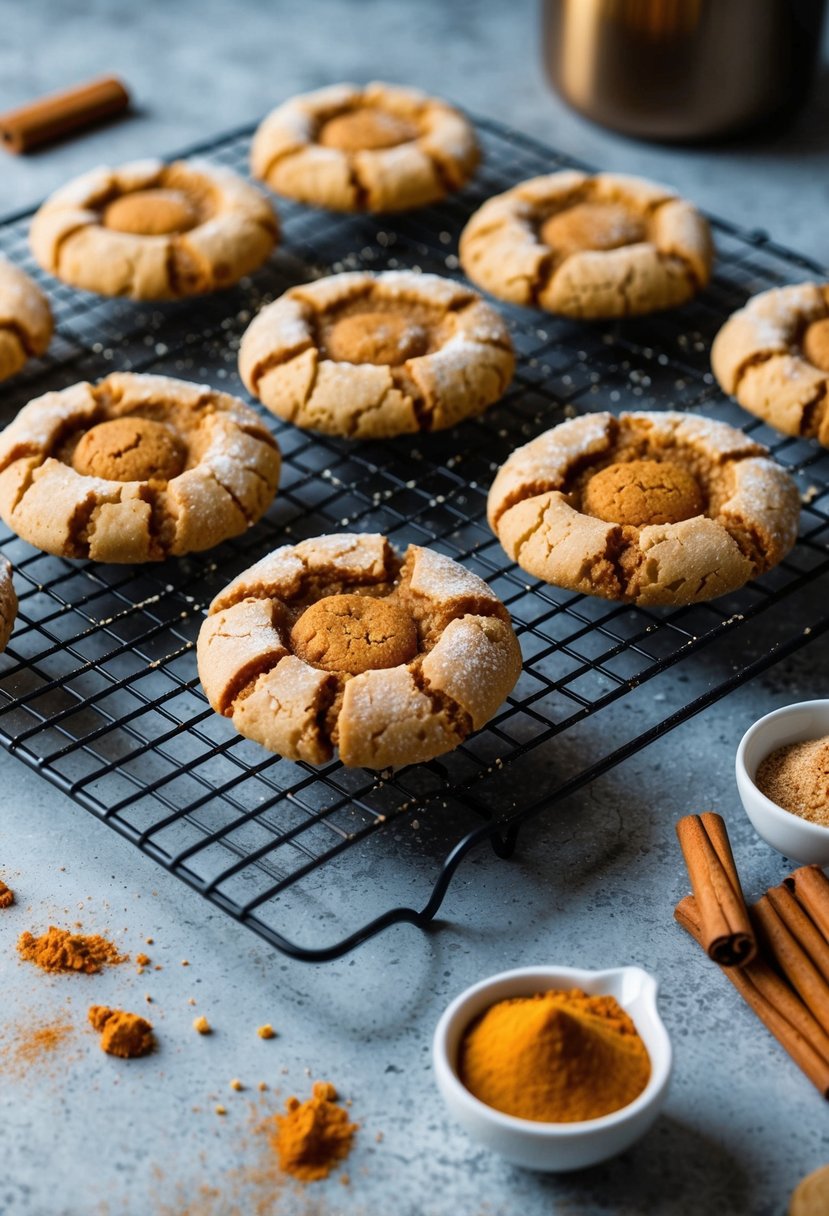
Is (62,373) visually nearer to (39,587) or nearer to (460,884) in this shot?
(39,587)

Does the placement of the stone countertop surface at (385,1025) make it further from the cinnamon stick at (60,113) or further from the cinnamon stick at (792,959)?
the cinnamon stick at (60,113)

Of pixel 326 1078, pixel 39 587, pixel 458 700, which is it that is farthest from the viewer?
pixel 39 587

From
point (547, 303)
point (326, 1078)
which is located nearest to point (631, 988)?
point (326, 1078)

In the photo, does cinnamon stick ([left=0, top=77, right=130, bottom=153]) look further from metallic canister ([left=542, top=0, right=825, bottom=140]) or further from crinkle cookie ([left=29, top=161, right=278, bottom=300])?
metallic canister ([left=542, top=0, right=825, bottom=140])

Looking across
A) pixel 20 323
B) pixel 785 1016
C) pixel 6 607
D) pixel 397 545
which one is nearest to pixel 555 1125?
pixel 785 1016

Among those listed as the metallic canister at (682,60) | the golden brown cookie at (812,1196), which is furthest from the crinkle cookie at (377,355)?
the golden brown cookie at (812,1196)
